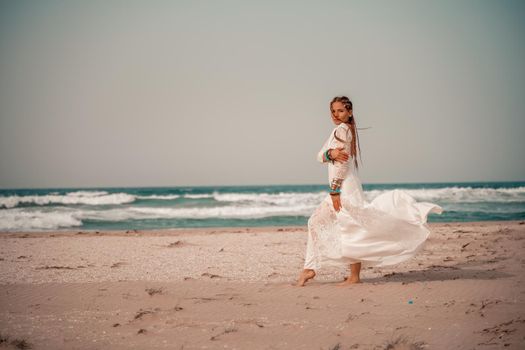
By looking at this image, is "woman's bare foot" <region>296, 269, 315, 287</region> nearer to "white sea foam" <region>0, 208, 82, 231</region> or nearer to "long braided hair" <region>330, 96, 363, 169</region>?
"long braided hair" <region>330, 96, 363, 169</region>

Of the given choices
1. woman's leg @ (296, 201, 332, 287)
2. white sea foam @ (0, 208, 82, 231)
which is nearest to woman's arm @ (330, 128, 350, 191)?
woman's leg @ (296, 201, 332, 287)

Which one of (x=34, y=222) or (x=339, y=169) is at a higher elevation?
(x=339, y=169)

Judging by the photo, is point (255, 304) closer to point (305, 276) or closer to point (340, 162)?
point (305, 276)

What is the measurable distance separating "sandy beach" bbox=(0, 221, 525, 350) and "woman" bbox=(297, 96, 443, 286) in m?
0.39

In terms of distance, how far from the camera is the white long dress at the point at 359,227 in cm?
501

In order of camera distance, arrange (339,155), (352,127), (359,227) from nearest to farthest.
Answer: (339,155) → (359,227) → (352,127)

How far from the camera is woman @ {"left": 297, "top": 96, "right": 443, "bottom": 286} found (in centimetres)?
500

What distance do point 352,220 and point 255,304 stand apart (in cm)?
144

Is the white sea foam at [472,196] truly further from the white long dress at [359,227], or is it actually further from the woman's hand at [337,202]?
the woman's hand at [337,202]

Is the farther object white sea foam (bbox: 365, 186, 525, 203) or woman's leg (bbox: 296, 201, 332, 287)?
white sea foam (bbox: 365, 186, 525, 203)

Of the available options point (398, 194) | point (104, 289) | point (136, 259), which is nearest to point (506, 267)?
point (398, 194)

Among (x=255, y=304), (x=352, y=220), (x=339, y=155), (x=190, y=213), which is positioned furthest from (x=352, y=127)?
(x=190, y=213)

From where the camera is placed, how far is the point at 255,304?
14.7 ft

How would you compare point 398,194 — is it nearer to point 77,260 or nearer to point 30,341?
point 30,341
